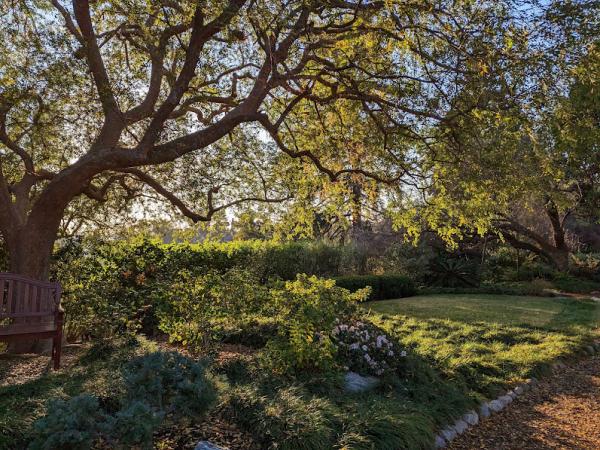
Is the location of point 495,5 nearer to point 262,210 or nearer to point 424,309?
point 262,210

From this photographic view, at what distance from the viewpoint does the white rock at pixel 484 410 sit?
4937 mm

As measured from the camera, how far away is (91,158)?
20.4ft

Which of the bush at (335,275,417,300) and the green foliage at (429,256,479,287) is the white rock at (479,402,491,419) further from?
the green foliage at (429,256,479,287)

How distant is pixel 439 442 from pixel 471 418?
2.54ft

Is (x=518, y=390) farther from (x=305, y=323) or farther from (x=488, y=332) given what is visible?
(x=488, y=332)

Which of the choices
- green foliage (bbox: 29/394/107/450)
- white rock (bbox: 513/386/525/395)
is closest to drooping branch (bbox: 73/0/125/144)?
green foliage (bbox: 29/394/107/450)

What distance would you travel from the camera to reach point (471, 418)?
4.75 metres

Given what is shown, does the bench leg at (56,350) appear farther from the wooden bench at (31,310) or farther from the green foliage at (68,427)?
the green foliage at (68,427)

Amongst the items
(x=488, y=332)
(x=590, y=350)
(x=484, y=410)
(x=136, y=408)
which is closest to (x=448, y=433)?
(x=484, y=410)

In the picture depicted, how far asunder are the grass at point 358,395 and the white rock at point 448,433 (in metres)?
0.07

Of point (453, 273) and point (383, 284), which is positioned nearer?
point (383, 284)

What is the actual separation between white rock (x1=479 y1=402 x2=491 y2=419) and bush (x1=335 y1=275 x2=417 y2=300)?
8279mm

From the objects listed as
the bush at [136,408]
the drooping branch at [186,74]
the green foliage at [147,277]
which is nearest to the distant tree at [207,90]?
the drooping branch at [186,74]

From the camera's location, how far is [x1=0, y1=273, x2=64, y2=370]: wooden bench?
18.0ft
